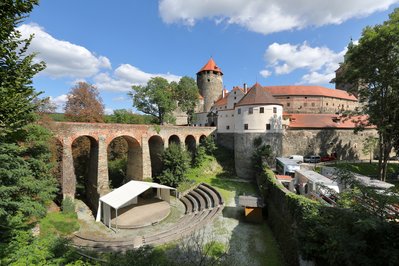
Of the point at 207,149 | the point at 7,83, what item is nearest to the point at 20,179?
the point at 7,83

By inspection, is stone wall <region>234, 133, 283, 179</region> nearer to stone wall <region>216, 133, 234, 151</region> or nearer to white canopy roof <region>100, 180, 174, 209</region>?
stone wall <region>216, 133, 234, 151</region>

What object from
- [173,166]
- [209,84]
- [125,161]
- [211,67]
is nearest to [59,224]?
[173,166]

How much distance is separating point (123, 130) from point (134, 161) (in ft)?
14.9

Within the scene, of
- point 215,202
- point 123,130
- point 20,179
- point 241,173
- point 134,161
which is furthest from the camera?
point 241,173

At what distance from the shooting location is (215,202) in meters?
18.6

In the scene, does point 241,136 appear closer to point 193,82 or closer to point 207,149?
point 207,149

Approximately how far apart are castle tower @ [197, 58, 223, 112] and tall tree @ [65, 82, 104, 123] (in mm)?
27492

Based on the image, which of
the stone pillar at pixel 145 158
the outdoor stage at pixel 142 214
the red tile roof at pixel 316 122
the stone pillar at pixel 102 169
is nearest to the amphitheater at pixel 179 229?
the outdoor stage at pixel 142 214

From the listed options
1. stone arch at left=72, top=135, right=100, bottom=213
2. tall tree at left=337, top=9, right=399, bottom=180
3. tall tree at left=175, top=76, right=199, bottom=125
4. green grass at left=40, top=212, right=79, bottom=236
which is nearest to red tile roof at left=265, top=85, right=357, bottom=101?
tall tree at left=175, top=76, right=199, bottom=125

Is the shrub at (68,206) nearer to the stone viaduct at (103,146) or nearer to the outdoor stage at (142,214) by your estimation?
the stone viaduct at (103,146)

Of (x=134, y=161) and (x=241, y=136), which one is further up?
(x=241, y=136)

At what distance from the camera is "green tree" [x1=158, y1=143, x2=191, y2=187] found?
2253 centimetres

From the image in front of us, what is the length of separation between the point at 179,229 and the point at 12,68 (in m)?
13.1

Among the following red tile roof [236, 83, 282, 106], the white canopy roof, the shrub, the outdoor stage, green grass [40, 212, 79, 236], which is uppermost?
red tile roof [236, 83, 282, 106]
